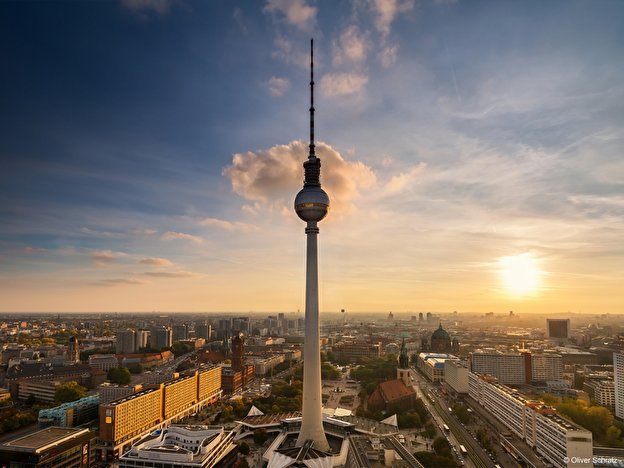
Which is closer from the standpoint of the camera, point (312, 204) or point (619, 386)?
point (312, 204)

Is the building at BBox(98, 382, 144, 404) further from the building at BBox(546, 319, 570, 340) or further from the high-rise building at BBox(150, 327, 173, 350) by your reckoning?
the building at BBox(546, 319, 570, 340)

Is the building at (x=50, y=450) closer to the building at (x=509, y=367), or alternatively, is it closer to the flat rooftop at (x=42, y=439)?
the flat rooftop at (x=42, y=439)

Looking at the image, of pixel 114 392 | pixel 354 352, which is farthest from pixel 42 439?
pixel 354 352

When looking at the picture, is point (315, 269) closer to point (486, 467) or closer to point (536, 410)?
point (486, 467)

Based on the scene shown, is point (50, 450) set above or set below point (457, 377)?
above

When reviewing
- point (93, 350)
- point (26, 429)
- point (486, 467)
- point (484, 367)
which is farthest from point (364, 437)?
point (93, 350)

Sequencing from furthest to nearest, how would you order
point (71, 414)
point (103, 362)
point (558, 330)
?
point (558, 330) → point (103, 362) → point (71, 414)

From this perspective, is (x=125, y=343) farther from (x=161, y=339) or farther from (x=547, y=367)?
(x=547, y=367)
